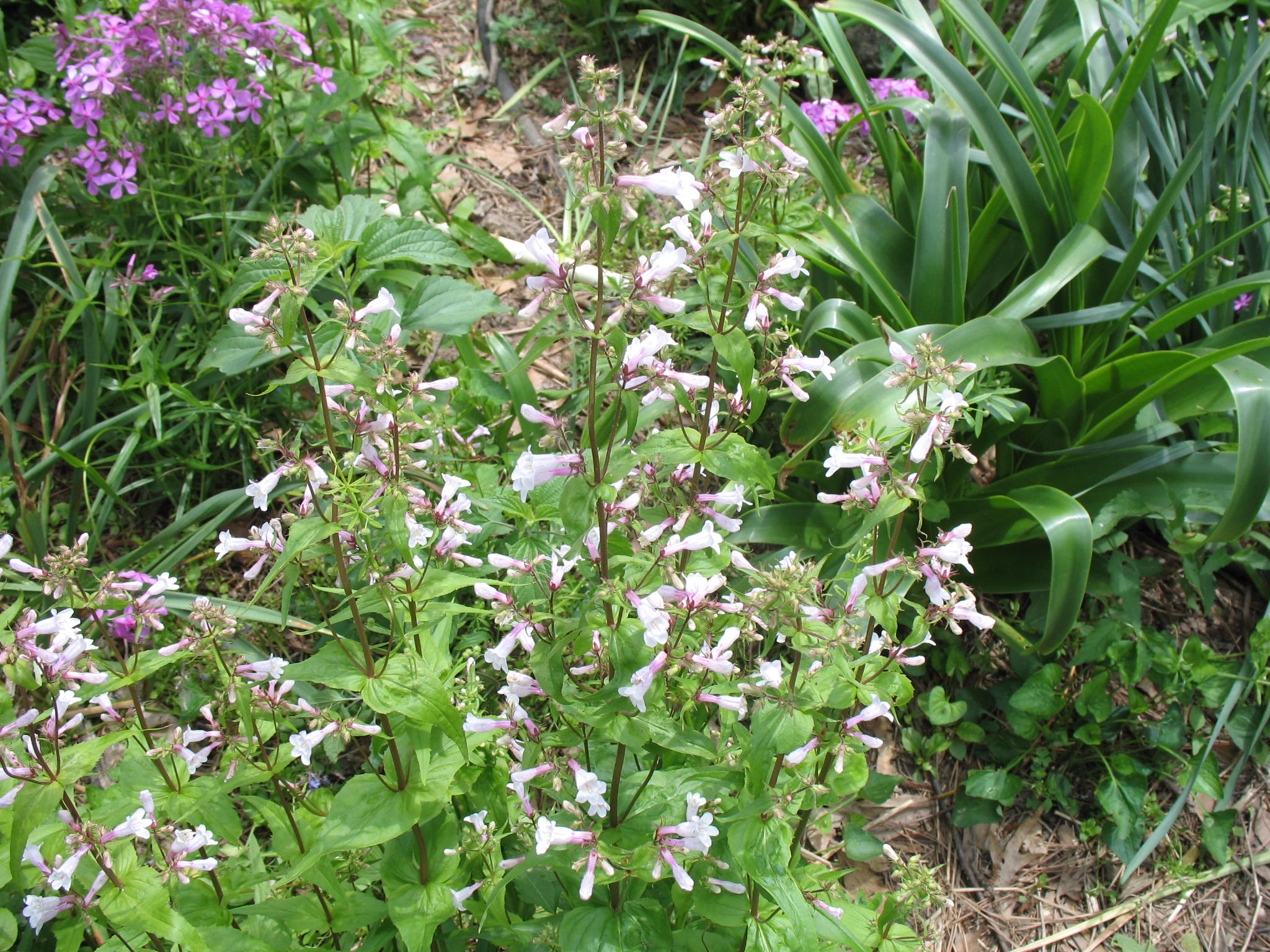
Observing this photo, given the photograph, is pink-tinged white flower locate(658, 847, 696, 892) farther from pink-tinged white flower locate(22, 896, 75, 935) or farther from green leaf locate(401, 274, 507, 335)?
green leaf locate(401, 274, 507, 335)

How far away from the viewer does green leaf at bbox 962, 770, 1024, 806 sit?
9.68 feet

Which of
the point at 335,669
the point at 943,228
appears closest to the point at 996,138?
the point at 943,228

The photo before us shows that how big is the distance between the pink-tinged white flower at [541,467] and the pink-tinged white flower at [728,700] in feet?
1.74

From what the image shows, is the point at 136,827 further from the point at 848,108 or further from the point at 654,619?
the point at 848,108

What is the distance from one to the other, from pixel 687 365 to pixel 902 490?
2.15 metres

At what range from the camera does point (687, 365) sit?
3.68 meters

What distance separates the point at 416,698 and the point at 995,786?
216 cm

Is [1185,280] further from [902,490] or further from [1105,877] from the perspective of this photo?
[902,490]

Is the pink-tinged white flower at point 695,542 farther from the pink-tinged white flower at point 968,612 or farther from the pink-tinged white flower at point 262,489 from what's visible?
the pink-tinged white flower at point 262,489

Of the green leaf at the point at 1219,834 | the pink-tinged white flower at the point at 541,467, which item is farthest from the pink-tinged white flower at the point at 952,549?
the green leaf at the point at 1219,834

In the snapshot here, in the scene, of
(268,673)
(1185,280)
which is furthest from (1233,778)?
(268,673)

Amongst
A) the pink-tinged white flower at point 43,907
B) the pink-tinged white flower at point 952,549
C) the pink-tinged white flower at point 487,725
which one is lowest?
the pink-tinged white flower at point 43,907

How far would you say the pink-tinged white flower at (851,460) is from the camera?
1.65 metres

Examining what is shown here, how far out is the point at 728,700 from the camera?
1701 mm
